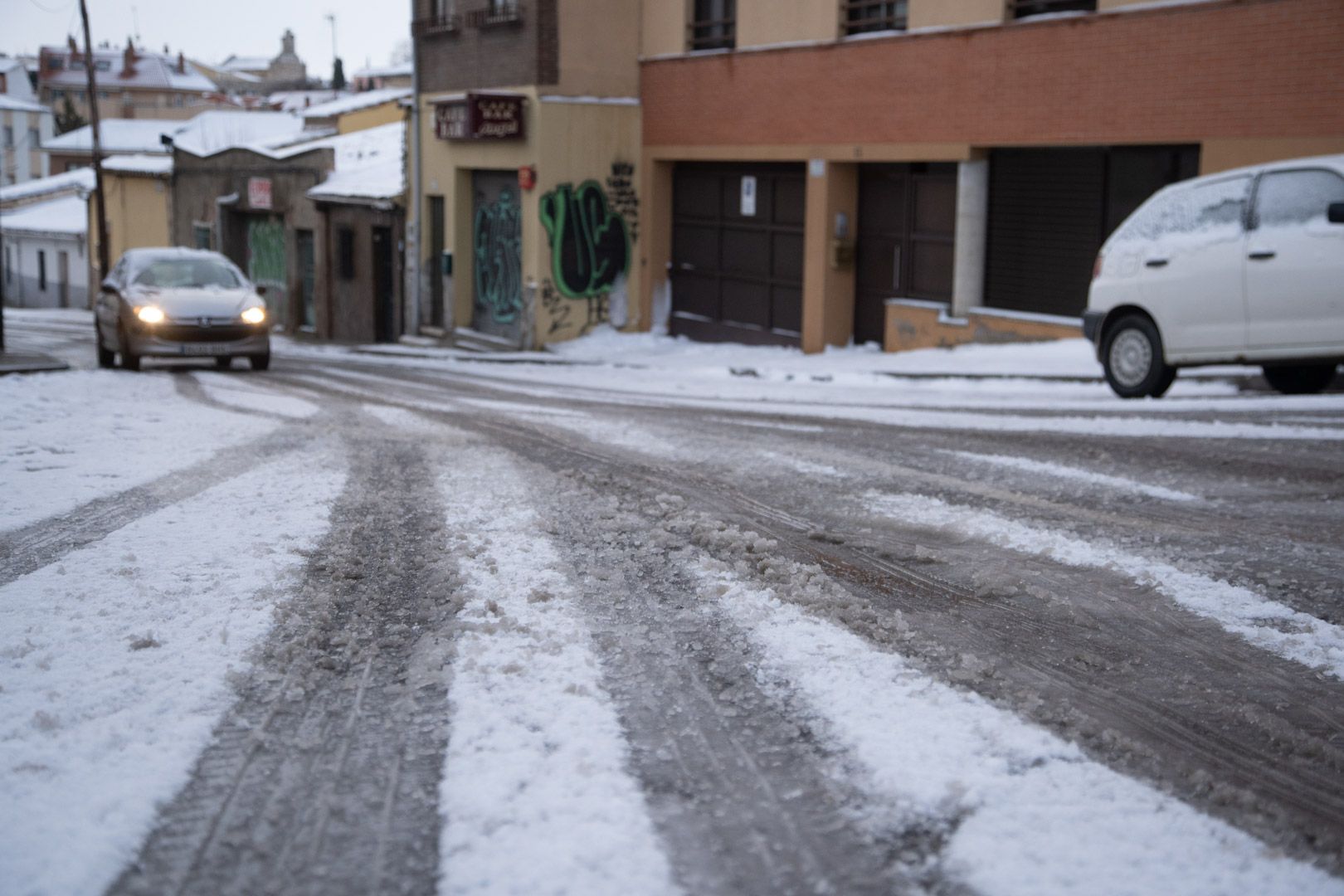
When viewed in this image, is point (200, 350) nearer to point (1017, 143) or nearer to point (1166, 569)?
point (1017, 143)

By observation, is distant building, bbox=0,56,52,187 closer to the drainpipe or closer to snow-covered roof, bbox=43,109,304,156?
snow-covered roof, bbox=43,109,304,156

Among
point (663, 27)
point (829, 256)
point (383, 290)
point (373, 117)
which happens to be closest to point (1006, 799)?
point (829, 256)

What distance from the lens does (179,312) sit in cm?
1611

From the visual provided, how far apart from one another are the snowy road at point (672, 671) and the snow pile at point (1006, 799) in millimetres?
11

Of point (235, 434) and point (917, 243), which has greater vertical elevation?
point (917, 243)

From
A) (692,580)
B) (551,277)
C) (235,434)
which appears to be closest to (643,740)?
(692,580)

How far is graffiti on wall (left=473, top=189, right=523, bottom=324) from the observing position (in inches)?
936

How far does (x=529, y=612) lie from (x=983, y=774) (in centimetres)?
175

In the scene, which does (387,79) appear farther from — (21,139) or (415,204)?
(415,204)

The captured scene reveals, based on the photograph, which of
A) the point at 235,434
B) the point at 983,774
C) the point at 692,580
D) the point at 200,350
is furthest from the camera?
the point at 200,350

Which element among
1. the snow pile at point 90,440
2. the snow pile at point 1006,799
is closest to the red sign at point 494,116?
the snow pile at point 90,440

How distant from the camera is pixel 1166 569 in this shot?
5055 mm

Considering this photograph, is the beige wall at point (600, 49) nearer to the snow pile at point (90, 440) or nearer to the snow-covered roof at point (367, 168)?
the snow-covered roof at point (367, 168)

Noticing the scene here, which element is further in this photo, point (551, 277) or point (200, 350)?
point (551, 277)
